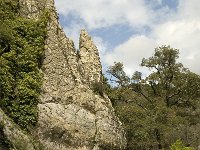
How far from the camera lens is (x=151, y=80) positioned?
138 ft

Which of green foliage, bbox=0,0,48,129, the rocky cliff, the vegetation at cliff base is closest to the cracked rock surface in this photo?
the rocky cliff

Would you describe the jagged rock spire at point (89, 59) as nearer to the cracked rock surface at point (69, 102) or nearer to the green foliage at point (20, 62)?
the cracked rock surface at point (69, 102)

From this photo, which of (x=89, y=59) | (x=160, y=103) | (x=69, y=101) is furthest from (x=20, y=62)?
(x=160, y=103)

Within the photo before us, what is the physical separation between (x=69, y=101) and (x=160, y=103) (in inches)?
521

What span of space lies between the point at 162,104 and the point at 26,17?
1497cm

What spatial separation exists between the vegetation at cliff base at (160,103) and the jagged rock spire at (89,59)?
6302mm

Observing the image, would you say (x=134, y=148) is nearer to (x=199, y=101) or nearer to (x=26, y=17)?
(x=199, y=101)

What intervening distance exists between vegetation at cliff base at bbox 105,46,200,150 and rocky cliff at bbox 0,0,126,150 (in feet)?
22.8

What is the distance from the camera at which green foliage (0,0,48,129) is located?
2589 centimetres

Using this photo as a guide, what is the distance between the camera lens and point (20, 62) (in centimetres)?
2730

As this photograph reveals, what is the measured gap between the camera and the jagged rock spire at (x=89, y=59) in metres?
31.8

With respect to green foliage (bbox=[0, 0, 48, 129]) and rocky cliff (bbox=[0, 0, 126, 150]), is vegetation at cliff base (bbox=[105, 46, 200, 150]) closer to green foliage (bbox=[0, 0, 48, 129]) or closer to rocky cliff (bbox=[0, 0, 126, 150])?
rocky cliff (bbox=[0, 0, 126, 150])

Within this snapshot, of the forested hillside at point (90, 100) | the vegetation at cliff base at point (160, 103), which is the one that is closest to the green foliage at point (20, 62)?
the forested hillside at point (90, 100)

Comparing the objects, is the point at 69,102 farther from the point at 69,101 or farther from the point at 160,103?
the point at 160,103
